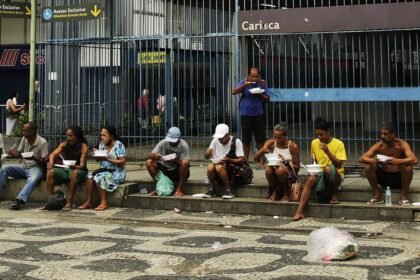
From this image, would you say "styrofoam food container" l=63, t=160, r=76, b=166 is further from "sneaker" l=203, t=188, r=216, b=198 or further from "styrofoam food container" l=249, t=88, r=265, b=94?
"styrofoam food container" l=249, t=88, r=265, b=94

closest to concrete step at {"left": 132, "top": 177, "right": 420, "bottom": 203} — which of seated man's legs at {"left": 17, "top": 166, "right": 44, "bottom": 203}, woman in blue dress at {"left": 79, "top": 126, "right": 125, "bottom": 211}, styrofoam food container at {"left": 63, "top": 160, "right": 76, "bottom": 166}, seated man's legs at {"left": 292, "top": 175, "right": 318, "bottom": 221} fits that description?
woman in blue dress at {"left": 79, "top": 126, "right": 125, "bottom": 211}

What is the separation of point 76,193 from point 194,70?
147 inches

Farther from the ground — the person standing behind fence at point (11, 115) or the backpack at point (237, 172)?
the person standing behind fence at point (11, 115)

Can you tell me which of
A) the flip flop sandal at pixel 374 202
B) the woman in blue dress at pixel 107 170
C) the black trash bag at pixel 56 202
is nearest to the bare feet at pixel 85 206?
the woman in blue dress at pixel 107 170

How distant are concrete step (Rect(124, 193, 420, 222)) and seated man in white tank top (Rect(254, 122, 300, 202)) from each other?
0.82ft

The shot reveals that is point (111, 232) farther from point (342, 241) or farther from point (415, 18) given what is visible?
point (415, 18)

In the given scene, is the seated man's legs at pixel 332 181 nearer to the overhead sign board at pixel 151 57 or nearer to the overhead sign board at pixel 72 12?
the overhead sign board at pixel 151 57

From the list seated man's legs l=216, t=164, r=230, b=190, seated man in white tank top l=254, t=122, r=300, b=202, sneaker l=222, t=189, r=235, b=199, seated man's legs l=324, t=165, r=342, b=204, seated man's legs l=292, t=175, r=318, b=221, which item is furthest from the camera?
sneaker l=222, t=189, r=235, b=199

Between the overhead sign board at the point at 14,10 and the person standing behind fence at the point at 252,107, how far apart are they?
6030mm

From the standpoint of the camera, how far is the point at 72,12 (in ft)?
40.8

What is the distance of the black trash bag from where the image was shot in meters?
9.95

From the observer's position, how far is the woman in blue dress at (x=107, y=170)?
994 cm

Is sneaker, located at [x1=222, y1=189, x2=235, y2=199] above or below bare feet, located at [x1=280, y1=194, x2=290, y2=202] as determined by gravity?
above

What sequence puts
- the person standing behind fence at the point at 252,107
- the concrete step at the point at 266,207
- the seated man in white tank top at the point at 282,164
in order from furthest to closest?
the person standing behind fence at the point at 252,107 < the seated man in white tank top at the point at 282,164 < the concrete step at the point at 266,207
